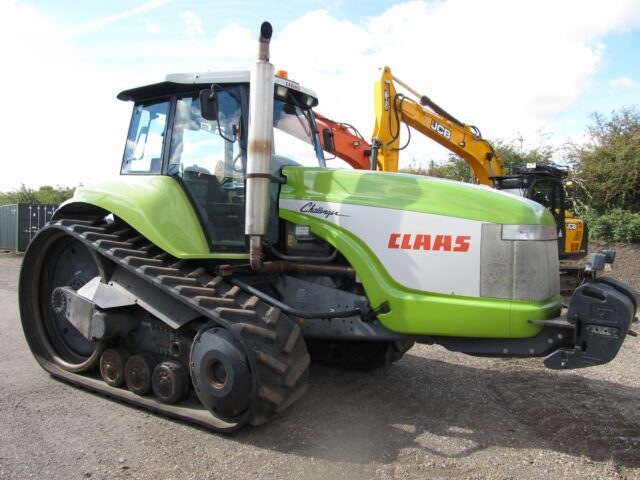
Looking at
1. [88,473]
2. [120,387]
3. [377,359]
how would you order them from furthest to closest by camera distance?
1. [377,359]
2. [120,387]
3. [88,473]

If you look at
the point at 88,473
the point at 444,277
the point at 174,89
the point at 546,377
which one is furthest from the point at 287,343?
the point at 546,377

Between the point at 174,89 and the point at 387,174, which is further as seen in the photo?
the point at 174,89

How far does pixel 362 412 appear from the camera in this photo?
4.36 m

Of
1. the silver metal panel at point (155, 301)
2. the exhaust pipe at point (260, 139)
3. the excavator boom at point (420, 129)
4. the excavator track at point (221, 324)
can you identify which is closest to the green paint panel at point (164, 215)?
the excavator track at point (221, 324)

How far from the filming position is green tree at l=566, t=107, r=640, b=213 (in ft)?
51.5

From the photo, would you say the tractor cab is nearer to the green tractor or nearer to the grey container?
the green tractor

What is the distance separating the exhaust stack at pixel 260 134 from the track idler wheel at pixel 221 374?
2.81 ft

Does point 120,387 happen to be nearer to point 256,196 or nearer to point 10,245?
point 256,196

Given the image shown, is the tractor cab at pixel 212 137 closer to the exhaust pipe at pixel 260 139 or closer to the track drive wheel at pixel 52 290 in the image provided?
the exhaust pipe at pixel 260 139

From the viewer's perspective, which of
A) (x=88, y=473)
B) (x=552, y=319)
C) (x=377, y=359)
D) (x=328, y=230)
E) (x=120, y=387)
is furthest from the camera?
(x=377, y=359)

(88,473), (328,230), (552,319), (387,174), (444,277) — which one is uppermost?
(387,174)

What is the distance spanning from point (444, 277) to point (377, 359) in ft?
5.72

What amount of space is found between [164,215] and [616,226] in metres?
14.5

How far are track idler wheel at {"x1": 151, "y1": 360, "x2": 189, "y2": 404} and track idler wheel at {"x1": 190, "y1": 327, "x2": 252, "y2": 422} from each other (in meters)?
0.27
